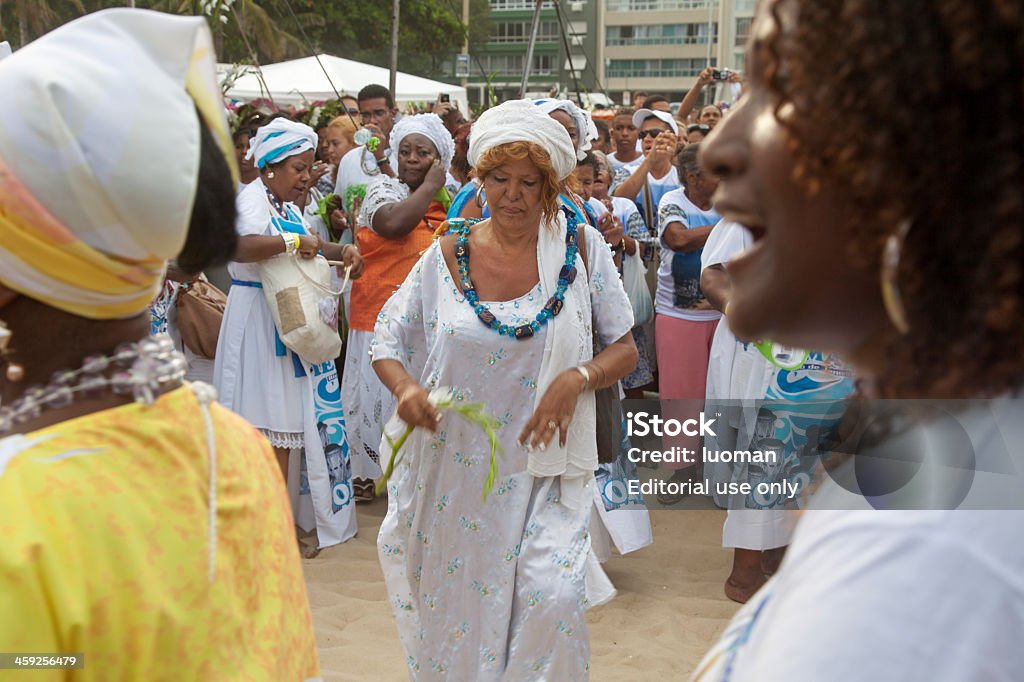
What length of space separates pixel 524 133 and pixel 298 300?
92.0 inches

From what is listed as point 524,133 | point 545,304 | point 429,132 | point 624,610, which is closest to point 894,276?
point 545,304

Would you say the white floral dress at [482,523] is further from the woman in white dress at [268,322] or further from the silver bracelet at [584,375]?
the woman in white dress at [268,322]

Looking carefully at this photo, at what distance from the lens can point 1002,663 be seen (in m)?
0.79

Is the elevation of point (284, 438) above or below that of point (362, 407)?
above

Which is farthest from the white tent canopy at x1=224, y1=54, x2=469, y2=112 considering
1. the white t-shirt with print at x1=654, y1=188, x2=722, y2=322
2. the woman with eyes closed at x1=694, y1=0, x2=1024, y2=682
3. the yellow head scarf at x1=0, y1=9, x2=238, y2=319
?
the woman with eyes closed at x1=694, y1=0, x2=1024, y2=682

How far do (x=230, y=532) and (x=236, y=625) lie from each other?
132 mm

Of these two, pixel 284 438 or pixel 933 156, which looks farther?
pixel 284 438

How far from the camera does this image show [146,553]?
1.34m

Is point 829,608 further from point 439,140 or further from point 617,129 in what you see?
point 617,129

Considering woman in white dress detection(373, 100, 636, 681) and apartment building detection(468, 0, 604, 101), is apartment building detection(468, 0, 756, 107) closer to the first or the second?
apartment building detection(468, 0, 604, 101)

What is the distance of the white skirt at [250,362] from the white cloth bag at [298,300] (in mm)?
107

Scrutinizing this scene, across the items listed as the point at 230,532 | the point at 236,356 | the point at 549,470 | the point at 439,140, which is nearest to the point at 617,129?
the point at 439,140

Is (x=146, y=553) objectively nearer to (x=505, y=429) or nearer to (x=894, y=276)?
(x=894, y=276)

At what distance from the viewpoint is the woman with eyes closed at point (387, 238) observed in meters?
6.42
